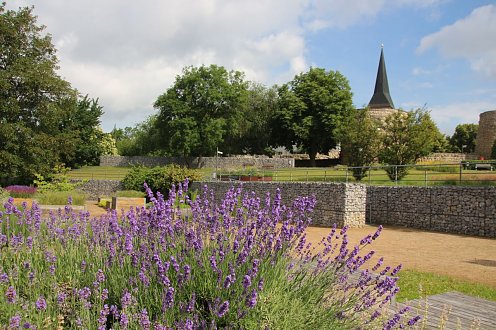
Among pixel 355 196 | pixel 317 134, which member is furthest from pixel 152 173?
pixel 317 134

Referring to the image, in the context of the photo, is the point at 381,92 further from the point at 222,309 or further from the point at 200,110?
the point at 222,309

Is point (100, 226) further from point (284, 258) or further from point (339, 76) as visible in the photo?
point (339, 76)

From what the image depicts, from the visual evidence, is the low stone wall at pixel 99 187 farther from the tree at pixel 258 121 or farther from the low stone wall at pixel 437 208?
the tree at pixel 258 121

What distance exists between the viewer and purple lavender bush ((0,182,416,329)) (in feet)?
8.30

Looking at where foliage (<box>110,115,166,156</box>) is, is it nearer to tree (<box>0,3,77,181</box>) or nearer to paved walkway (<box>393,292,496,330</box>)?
tree (<box>0,3,77,181</box>)

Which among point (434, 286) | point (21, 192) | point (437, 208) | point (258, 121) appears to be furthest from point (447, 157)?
point (434, 286)

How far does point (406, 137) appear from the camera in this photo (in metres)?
23.0

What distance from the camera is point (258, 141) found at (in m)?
49.7

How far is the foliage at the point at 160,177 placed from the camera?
25688 mm

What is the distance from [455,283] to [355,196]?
32.0 feet

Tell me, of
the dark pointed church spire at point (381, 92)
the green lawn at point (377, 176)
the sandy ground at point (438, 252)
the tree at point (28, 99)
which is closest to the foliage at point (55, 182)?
the tree at point (28, 99)

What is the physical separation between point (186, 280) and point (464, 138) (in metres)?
70.4

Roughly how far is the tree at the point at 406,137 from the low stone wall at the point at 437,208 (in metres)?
5.63

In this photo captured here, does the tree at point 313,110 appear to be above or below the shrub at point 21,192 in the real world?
above
